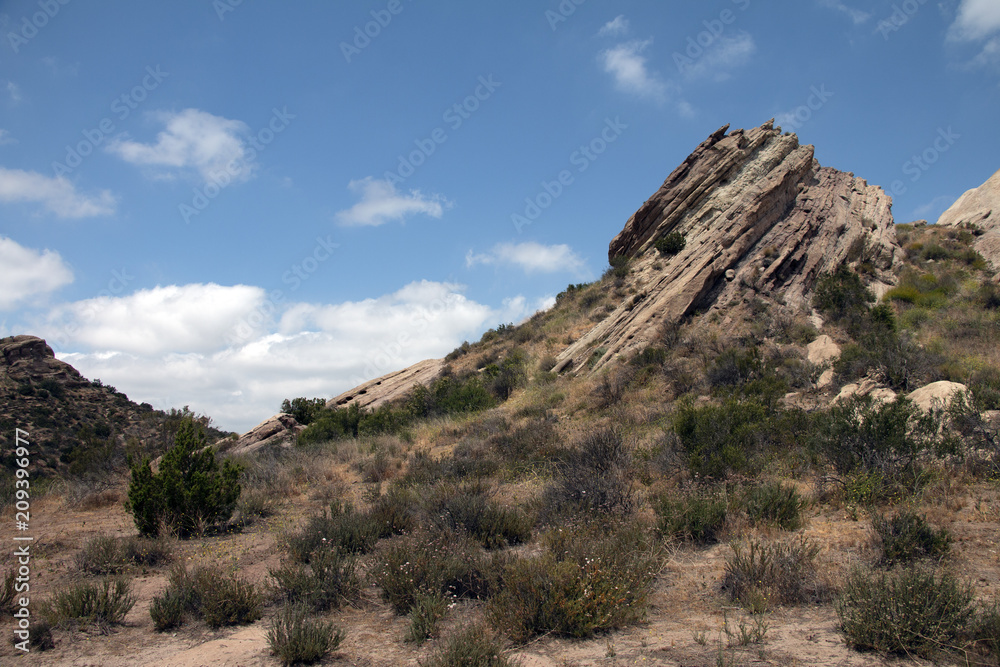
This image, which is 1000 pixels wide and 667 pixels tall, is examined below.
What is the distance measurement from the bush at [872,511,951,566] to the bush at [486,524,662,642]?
2.44 m

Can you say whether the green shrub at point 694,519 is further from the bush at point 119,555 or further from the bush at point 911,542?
the bush at point 119,555

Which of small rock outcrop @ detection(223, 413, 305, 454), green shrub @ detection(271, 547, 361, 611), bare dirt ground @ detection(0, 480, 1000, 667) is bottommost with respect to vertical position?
bare dirt ground @ detection(0, 480, 1000, 667)

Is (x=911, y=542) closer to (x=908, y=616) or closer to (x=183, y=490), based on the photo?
(x=908, y=616)

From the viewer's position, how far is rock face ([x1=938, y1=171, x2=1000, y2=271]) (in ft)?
75.9

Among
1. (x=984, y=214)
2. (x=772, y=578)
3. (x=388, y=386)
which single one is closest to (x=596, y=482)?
(x=772, y=578)

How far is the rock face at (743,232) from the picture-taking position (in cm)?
1855

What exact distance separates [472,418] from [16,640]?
12015mm

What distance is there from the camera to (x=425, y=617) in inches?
191

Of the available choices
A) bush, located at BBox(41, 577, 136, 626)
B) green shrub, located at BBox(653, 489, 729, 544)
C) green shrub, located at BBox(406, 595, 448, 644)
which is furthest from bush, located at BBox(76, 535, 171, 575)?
green shrub, located at BBox(653, 489, 729, 544)

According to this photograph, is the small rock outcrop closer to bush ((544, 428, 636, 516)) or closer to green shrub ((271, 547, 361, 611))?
bush ((544, 428, 636, 516))

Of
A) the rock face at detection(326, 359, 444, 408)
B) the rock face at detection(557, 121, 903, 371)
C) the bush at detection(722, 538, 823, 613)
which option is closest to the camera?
the bush at detection(722, 538, 823, 613)

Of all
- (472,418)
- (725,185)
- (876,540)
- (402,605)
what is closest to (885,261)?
(725,185)

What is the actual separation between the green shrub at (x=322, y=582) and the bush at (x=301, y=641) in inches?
33.8

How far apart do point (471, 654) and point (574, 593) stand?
4.22 feet
